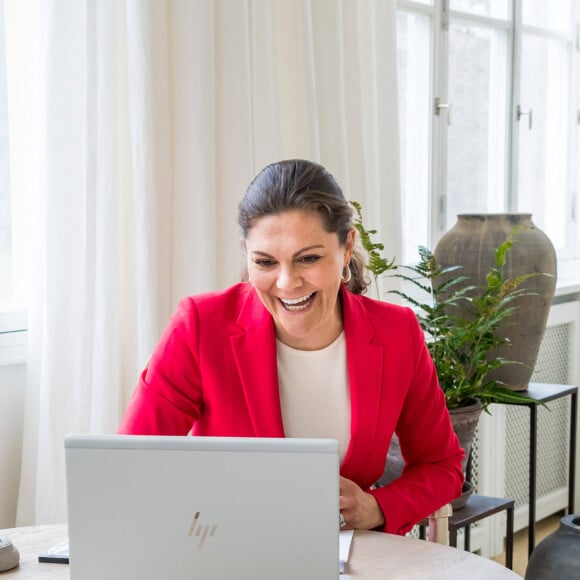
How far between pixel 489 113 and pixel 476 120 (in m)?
0.13

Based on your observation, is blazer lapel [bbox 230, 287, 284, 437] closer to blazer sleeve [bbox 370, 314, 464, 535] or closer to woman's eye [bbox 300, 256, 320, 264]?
woman's eye [bbox 300, 256, 320, 264]

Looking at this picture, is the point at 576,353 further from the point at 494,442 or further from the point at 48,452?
the point at 48,452

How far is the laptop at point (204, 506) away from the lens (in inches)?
40.6

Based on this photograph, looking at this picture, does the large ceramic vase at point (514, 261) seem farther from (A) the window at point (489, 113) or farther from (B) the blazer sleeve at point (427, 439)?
(B) the blazer sleeve at point (427, 439)

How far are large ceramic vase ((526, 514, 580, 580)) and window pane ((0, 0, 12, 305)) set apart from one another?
149 cm

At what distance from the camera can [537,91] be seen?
3.97 meters

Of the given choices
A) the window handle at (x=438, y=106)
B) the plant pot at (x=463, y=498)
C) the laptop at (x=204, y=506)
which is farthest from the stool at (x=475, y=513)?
the window handle at (x=438, y=106)

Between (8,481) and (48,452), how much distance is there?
140 millimetres

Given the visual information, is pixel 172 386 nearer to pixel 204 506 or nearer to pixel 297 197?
pixel 297 197

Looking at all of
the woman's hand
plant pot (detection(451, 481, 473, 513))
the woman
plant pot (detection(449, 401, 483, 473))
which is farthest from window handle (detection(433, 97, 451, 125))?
the woman's hand

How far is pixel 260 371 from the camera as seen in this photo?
1629 millimetres

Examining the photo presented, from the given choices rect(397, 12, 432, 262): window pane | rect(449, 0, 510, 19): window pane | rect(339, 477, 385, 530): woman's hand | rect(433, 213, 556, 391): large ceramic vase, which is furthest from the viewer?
rect(449, 0, 510, 19): window pane

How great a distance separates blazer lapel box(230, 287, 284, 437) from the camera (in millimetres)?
1612

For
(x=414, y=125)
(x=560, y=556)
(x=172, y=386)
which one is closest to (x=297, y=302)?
(x=172, y=386)
